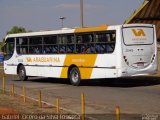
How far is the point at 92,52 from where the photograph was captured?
2159 centimetres

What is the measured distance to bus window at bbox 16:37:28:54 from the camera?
86.9ft

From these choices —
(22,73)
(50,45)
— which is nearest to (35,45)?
(50,45)

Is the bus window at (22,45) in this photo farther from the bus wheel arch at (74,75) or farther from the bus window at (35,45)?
the bus wheel arch at (74,75)

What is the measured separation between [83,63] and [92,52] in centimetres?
80

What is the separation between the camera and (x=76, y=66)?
22641 millimetres

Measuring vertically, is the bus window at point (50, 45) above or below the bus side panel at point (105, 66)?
above

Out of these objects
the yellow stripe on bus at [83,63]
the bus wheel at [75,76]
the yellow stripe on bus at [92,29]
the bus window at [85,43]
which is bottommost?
the bus wheel at [75,76]

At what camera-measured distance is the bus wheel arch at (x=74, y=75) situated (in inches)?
885

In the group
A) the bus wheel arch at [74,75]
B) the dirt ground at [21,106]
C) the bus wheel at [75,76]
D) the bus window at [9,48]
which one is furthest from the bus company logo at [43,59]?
the dirt ground at [21,106]

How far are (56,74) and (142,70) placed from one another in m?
5.00

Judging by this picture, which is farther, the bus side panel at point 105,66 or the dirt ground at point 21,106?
the bus side panel at point 105,66

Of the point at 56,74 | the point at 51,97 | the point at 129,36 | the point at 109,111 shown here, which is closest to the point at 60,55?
the point at 56,74

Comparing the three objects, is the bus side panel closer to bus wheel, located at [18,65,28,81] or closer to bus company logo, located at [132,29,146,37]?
bus company logo, located at [132,29,146,37]

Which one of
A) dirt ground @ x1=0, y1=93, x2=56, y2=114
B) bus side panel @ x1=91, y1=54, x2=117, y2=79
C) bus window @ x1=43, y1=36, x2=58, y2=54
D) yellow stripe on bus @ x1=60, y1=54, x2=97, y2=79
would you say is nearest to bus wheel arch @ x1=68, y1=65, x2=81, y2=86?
yellow stripe on bus @ x1=60, y1=54, x2=97, y2=79
